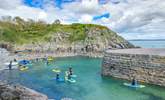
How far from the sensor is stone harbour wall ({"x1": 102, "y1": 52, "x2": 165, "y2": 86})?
109ft

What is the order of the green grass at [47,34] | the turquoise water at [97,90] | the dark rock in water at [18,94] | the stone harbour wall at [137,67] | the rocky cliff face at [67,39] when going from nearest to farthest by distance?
the dark rock in water at [18,94] < the turquoise water at [97,90] < the stone harbour wall at [137,67] < the rocky cliff face at [67,39] < the green grass at [47,34]

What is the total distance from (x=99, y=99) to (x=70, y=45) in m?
92.6

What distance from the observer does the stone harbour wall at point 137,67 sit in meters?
33.2

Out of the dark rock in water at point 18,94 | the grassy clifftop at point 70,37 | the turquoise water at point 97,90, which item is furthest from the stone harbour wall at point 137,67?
the grassy clifftop at point 70,37

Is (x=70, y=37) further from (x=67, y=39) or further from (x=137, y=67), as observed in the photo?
(x=137, y=67)

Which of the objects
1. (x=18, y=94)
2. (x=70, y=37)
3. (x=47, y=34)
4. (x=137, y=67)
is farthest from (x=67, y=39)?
(x=18, y=94)

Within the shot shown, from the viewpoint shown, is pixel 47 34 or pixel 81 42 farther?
pixel 47 34

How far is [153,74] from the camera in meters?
33.8

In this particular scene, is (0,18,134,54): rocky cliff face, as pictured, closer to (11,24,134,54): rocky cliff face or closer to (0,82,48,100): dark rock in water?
(11,24,134,54): rocky cliff face

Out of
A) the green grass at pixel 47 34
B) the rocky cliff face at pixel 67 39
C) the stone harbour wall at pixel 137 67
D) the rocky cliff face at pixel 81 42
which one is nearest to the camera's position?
the stone harbour wall at pixel 137 67

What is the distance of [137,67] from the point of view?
3594 cm

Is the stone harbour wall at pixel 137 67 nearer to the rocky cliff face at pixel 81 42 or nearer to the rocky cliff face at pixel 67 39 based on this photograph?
the rocky cliff face at pixel 81 42

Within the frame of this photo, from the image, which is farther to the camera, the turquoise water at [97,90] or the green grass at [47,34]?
the green grass at [47,34]

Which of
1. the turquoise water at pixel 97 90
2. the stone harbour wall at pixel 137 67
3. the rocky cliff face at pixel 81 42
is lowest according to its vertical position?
the turquoise water at pixel 97 90
